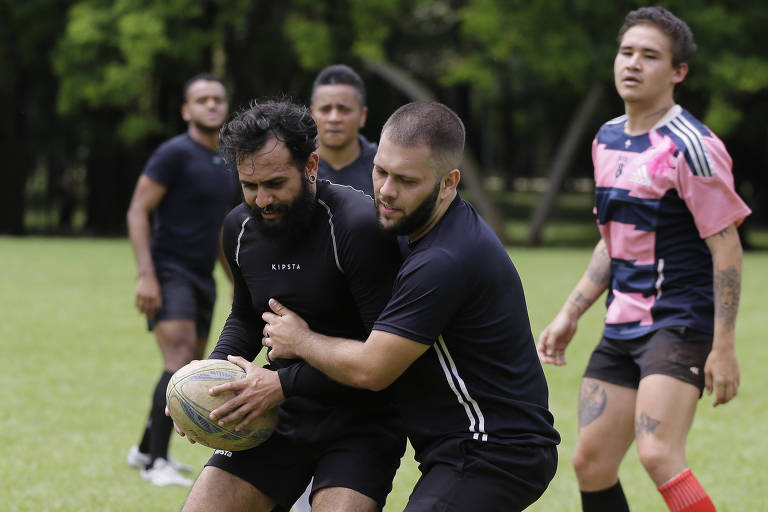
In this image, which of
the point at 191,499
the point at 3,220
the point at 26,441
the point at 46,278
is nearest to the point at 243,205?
the point at 191,499

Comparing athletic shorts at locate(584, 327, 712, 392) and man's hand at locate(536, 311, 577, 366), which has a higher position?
athletic shorts at locate(584, 327, 712, 392)

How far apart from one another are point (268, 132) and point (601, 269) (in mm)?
2124

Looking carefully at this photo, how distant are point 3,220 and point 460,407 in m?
36.1

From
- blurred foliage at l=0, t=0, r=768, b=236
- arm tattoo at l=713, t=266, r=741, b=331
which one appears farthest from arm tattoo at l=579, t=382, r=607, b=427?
blurred foliage at l=0, t=0, r=768, b=236

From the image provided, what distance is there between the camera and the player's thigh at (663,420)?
4.76 meters

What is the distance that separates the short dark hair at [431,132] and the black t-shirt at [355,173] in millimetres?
2827

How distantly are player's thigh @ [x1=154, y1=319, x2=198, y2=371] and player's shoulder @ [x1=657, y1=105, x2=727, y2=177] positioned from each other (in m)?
3.77

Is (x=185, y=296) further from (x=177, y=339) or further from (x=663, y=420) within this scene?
(x=663, y=420)

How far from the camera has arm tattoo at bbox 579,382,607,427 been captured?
201 inches

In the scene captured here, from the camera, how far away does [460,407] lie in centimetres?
393

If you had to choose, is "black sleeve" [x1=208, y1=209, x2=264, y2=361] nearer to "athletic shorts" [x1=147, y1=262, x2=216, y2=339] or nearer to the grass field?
the grass field

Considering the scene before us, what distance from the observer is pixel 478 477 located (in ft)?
12.7

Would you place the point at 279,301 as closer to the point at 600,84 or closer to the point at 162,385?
the point at 162,385

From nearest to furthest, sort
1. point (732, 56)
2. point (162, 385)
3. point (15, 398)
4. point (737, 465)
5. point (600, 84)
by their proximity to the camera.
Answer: point (162, 385)
point (737, 465)
point (15, 398)
point (732, 56)
point (600, 84)
